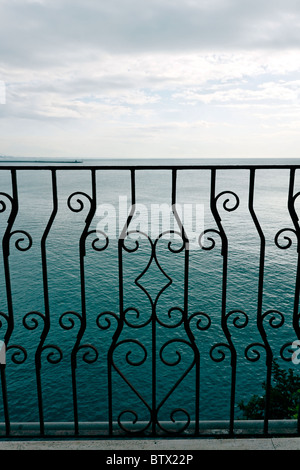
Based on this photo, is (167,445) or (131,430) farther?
(131,430)

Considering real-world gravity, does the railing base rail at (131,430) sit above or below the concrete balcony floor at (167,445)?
below

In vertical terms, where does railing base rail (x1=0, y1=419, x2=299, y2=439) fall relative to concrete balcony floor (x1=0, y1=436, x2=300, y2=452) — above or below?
below

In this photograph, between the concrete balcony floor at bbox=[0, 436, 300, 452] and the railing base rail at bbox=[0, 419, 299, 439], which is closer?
the concrete balcony floor at bbox=[0, 436, 300, 452]

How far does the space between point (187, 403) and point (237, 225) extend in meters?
32.3

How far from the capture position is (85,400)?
27328 millimetres

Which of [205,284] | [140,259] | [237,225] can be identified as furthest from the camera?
[237,225]

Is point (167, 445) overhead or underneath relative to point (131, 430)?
overhead

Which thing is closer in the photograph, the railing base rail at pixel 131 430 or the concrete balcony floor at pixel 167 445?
the concrete balcony floor at pixel 167 445

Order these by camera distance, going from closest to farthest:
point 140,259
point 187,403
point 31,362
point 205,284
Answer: point 187,403
point 31,362
point 205,284
point 140,259
